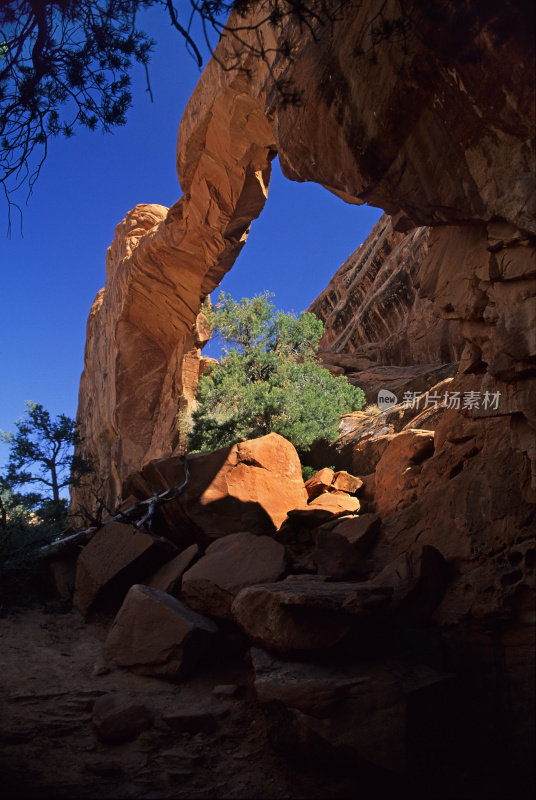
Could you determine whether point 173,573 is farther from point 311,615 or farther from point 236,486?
point 311,615

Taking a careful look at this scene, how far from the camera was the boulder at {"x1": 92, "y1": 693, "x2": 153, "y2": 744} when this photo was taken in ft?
17.6

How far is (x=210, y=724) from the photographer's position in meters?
5.57

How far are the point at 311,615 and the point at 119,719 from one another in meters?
2.22

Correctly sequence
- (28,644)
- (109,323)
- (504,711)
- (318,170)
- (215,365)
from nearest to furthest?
(504,711) → (318,170) → (28,644) → (215,365) → (109,323)

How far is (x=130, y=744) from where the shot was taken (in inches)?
209

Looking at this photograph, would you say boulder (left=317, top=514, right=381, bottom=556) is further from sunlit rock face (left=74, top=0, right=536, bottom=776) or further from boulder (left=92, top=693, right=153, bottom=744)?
boulder (left=92, top=693, right=153, bottom=744)

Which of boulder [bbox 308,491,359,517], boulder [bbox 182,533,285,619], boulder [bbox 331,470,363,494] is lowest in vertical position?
boulder [bbox 182,533,285,619]

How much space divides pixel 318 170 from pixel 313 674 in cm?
588

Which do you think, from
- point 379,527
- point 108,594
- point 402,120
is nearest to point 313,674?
point 379,527

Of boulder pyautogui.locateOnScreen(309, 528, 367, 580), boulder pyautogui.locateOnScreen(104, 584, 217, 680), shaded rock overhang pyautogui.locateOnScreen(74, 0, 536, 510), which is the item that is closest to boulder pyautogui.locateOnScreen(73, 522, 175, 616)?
boulder pyautogui.locateOnScreen(104, 584, 217, 680)

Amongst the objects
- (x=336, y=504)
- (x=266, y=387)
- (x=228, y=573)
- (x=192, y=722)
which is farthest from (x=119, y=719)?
(x=266, y=387)

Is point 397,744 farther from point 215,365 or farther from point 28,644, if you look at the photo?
point 215,365

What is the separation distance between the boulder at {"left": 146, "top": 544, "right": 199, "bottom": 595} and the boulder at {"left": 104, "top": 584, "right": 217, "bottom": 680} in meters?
0.88

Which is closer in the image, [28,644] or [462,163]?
[462,163]
